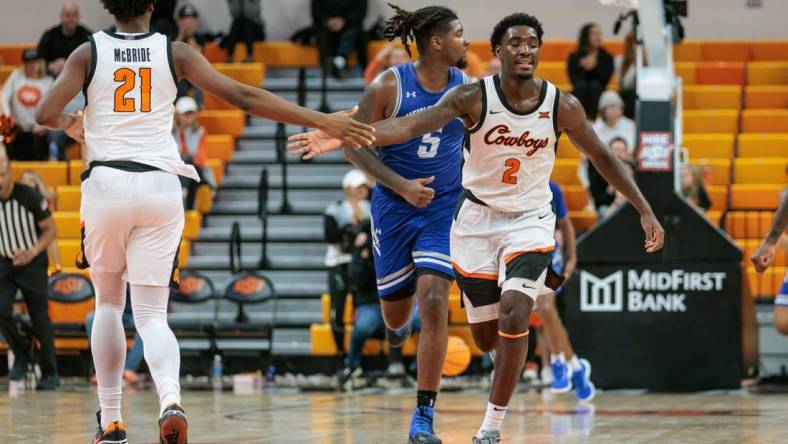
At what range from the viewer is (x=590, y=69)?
1556 centimetres

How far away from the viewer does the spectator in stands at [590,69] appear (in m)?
15.5

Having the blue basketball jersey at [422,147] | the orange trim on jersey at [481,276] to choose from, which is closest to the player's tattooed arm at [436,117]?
the blue basketball jersey at [422,147]

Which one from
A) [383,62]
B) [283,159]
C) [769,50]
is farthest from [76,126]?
[769,50]

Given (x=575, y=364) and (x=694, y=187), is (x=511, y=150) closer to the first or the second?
(x=575, y=364)

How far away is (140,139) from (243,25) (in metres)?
11.7

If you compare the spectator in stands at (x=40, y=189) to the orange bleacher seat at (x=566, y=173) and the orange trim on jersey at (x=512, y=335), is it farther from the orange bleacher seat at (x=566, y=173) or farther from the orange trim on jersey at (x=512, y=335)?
the orange trim on jersey at (x=512, y=335)

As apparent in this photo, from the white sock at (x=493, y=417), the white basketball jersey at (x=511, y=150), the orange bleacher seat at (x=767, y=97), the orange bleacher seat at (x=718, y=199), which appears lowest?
the white sock at (x=493, y=417)

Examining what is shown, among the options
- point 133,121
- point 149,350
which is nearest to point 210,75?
point 133,121

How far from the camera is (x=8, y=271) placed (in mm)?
12750

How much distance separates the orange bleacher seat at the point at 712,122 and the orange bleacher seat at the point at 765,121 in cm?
12

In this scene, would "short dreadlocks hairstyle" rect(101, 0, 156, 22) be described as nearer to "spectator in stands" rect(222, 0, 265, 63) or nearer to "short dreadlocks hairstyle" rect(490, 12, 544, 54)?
"short dreadlocks hairstyle" rect(490, 12, 544, 54)

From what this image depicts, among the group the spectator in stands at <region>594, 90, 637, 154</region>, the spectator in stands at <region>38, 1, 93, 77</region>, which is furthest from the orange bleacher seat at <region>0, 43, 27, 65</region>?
the spectator in stands at <region>594, 90, 637, 154</region>

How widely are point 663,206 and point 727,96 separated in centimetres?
502

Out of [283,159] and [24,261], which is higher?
[283,159]
